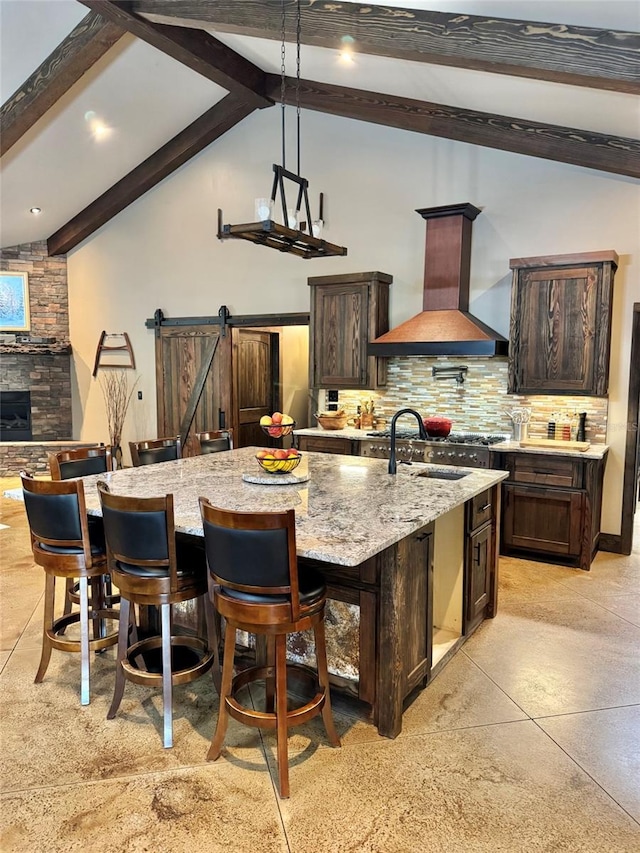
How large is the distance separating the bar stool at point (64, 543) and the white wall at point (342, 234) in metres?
4.11

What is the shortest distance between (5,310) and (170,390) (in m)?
2.85

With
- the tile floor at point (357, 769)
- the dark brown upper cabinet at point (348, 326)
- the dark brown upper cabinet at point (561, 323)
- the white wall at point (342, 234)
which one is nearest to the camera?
the tile floor at point (357, 769)

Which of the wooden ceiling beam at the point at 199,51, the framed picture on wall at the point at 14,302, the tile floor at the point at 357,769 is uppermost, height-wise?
the wooden ceiling beam at the point at 199,51

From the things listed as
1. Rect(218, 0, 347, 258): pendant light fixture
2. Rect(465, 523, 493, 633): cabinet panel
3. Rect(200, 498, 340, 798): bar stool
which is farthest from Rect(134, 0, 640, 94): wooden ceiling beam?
Rect(200, 498, 340, 798): bar stool

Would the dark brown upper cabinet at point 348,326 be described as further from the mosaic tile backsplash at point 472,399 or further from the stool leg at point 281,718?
the stool leg at point 281,718

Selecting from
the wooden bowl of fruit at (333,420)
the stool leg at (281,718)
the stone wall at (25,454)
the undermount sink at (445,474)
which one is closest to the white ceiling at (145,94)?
the undermount sink at (445,474)

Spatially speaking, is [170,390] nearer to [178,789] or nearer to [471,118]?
[471,118]

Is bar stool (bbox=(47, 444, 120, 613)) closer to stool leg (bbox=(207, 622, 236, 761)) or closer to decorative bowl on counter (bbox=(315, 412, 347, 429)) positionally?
stool leg (bbox=(207, 622, 236, 761))

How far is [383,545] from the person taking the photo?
84.7 inches

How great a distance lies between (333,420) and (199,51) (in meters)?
3.69

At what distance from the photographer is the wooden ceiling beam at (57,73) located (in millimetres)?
4984

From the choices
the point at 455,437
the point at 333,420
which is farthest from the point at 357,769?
the point at 333,420

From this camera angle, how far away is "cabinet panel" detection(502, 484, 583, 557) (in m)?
4.64

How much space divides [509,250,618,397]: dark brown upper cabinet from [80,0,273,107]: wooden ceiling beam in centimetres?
342
